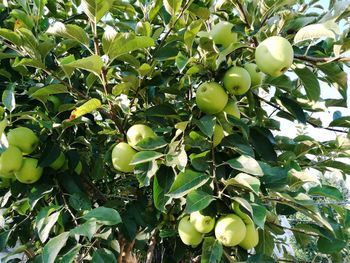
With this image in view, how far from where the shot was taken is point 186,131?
3.07ft

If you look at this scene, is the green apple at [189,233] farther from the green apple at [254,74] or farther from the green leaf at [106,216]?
the green apple at [254,74]

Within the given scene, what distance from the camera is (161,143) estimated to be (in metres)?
0.88

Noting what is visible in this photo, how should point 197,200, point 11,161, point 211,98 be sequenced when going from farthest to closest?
point 11,161 < point 211,98 < point 197,200

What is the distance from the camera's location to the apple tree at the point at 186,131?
0.82 m

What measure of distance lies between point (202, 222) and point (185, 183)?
4.5 inches

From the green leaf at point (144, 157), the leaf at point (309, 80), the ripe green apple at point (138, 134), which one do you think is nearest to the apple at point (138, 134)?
the ripe green apple at point (138, 134)

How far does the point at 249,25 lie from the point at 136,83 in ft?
1.02

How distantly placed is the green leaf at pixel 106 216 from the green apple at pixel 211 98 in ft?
0.98

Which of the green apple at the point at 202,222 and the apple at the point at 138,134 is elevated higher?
the apple at the point at 138,134

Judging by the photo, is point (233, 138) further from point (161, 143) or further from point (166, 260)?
point (166, 260)

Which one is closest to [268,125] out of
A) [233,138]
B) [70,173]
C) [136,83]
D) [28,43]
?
[233,138]

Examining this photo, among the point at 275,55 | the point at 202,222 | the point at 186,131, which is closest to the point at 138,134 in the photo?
the point at 186,131

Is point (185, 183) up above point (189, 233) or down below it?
above

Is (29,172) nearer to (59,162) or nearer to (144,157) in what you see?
(59,162)
